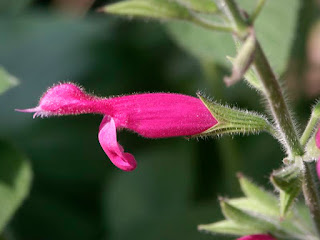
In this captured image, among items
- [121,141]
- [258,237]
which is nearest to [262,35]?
[258,237]

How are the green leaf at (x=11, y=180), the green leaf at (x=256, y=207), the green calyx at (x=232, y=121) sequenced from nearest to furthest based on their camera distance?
the green calyx at (x=232, y=121)
the green leaf at (x=256, y=207)
the green leaf at (x=11, y=180)

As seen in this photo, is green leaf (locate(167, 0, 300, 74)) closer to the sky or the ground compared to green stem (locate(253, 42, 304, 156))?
closer to the ground

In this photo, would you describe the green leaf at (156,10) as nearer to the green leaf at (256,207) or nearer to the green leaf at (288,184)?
the green leaf at (288,184)

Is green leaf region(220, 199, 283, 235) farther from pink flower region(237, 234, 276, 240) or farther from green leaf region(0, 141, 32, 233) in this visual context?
green leaf region(0, 141, 32, 233)

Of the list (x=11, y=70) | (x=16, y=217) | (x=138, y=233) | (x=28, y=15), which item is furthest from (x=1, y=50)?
(x=138, y=233)

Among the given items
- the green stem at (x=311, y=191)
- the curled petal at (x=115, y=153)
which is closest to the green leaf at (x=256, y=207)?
the green stem at (x=311, y=191)

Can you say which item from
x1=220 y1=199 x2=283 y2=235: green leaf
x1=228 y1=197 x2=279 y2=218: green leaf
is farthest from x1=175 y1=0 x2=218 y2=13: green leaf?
x1=228 y1=197 x2=279 y2=218: green leaf

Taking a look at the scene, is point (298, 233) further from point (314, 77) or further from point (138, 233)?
point (314, 77)
